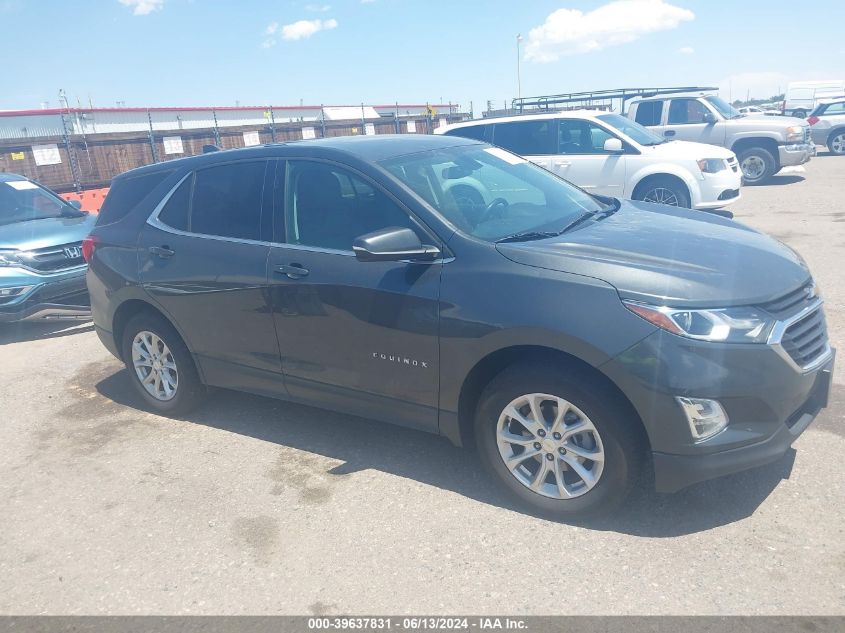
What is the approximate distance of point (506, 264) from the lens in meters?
3.32

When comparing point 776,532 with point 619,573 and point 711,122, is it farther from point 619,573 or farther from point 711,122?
point 711,122

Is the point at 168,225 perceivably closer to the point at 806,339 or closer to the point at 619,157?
the point at 806,339

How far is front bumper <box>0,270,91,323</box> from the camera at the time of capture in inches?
279

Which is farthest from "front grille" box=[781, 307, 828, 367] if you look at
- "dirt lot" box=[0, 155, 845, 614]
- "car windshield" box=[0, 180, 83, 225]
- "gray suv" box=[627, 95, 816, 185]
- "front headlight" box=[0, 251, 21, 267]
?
"gray suv" box=[627, 95, 816, 185]

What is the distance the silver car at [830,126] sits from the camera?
20.5 m

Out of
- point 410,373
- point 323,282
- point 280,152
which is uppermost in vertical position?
point 280,152

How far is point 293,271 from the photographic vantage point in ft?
13.0

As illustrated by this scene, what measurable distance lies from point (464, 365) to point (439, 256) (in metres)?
0.56

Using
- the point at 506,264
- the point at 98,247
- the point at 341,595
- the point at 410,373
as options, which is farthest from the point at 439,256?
the point at 98,247

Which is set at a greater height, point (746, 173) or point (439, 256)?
point (439, 256)

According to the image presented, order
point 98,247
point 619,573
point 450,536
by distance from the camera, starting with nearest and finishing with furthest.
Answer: point 619,573 → point 450,536 → point 98,247

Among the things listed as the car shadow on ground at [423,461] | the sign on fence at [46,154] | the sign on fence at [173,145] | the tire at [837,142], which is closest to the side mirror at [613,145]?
the car shadow on ground at [423,461]

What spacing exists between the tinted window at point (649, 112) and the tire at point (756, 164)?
198cm

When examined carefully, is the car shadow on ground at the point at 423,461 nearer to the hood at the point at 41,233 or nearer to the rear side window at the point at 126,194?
the rear side window at the point at 126,194
